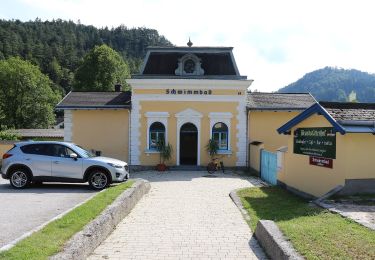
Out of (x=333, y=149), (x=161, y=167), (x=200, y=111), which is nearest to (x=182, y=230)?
(x=333, y=149)

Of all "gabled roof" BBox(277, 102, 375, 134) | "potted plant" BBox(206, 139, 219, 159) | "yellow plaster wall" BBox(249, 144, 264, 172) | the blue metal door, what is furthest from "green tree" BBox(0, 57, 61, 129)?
"gabled roof" BBox(277, 102, 375, 134)

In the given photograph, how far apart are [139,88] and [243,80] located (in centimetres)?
581

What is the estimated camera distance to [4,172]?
14.7 metres

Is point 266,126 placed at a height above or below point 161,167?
above

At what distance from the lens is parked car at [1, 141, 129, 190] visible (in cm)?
1458

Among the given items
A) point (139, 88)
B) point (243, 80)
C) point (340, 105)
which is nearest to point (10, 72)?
point (139, 88)

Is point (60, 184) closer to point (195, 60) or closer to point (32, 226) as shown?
point (32, 226)

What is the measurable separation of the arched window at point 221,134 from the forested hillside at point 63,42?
7185cm

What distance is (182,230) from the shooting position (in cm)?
896

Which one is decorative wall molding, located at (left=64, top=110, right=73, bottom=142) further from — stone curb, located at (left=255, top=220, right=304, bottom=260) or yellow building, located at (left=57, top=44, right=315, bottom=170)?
stone curb, located at (left=255, top=220, right=304, bottom=260)

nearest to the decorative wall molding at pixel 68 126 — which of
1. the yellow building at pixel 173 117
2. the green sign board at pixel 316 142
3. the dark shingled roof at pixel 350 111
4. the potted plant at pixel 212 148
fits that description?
the yellow building at pixel 173 117

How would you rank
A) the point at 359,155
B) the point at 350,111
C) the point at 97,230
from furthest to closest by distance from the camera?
the point at 350,111, the point at 359,155, the point at 97,230

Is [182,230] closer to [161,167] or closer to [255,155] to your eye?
[255,155]

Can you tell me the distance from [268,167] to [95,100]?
11.6 m
